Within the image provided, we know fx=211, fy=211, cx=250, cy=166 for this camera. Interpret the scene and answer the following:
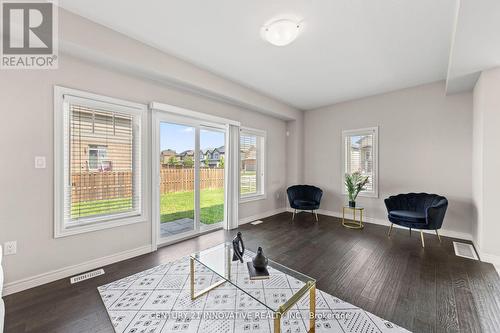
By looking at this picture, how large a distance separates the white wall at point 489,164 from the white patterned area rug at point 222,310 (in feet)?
7.66

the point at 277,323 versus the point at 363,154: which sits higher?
the point at 363,154

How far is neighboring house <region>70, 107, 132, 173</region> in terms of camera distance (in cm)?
257

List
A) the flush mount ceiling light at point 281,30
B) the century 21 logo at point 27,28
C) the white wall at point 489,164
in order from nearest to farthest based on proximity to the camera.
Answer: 1. the century 21 logo at point 27,28
2. the flush mount ceiling light at point 281,30
3. the white wall at point 489,164

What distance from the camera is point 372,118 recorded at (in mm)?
4680

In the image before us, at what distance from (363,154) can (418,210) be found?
1.52m

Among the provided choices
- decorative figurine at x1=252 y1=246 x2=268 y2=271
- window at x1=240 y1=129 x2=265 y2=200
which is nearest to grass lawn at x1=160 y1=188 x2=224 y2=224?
window at x1=240 y1=129 x2=265 y2=200

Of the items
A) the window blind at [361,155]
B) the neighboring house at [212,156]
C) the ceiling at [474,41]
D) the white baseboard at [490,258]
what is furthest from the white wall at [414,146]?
the neighboring house at [212,156]

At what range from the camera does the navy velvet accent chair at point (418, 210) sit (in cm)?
325

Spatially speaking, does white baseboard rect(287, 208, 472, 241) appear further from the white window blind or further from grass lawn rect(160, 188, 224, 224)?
the white window blind

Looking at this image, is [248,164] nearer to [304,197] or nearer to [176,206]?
[304,197]

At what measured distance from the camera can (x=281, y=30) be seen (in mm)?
2281

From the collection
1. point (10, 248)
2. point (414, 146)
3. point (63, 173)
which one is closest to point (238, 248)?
point (63, 173)

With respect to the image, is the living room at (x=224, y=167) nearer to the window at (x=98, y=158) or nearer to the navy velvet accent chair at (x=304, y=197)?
the window at (x=98, y=158)

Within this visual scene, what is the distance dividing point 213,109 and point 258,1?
7.14 ft
